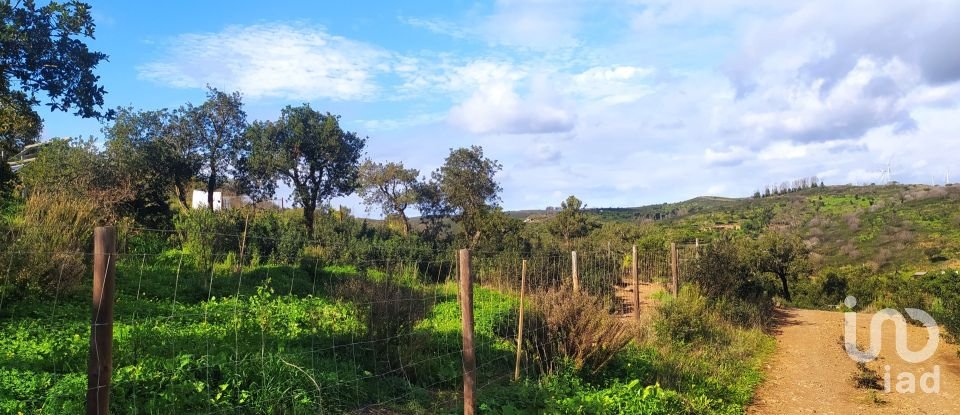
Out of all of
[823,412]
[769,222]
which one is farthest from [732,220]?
[823,412]

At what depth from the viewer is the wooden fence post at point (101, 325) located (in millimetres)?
3223

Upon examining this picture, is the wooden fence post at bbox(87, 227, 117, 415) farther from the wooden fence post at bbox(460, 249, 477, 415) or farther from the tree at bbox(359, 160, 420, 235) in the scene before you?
the tree at bbox(359, 160, 420, 235)

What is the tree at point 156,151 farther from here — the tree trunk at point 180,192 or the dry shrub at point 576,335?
the dry shrub at point 576,335

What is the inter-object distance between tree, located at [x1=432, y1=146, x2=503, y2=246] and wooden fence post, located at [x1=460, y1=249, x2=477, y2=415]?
20094 millimetres

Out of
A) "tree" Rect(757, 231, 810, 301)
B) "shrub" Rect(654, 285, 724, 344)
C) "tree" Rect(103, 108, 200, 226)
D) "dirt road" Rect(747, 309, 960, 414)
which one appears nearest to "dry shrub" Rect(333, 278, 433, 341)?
"dirt road" Rect(747, 309, 960, 414)

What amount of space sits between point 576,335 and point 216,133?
60.1ft

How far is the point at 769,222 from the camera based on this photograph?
5266 cm

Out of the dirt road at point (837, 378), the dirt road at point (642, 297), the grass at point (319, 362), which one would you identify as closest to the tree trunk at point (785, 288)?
the dirt road at point (837, 378)

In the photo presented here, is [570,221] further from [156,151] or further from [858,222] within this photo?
[858,222]

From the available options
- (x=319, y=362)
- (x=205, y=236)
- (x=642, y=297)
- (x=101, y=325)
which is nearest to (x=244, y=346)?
(x=319, y=362)

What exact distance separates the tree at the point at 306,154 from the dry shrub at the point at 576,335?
14838 millimetres

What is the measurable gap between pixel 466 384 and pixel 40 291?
21.2 ft

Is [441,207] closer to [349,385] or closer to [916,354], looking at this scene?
[916,354]

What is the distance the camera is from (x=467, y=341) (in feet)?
17.5
